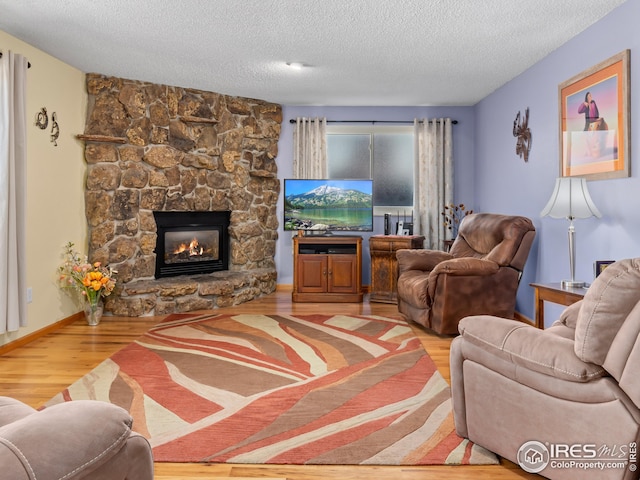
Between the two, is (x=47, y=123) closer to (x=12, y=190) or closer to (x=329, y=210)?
(x=12, y=190)

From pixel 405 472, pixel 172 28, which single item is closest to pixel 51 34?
pixel 172 28

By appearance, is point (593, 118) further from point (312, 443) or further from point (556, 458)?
point (312, 443)

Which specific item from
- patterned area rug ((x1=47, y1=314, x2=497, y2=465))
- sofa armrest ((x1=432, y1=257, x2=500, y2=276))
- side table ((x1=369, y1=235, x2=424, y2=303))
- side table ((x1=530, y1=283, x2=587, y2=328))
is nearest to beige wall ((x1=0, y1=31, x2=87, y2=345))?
patterned area rug ((x1=47, y1=314, x2=497, y2=465))

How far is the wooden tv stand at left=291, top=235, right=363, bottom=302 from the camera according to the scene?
19.9ft

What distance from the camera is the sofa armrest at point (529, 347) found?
1725mm

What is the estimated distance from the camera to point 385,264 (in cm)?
602

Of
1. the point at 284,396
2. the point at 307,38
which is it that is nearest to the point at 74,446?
the point at 284,396

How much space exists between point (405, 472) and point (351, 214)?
444 cm

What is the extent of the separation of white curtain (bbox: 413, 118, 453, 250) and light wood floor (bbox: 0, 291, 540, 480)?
133 centimetres

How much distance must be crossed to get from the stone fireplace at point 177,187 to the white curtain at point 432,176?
1823 millimetres

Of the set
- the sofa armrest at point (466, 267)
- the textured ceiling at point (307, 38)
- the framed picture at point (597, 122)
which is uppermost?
the textured ceiling at point (307, 38)

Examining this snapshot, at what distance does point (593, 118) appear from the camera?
12.2ft
